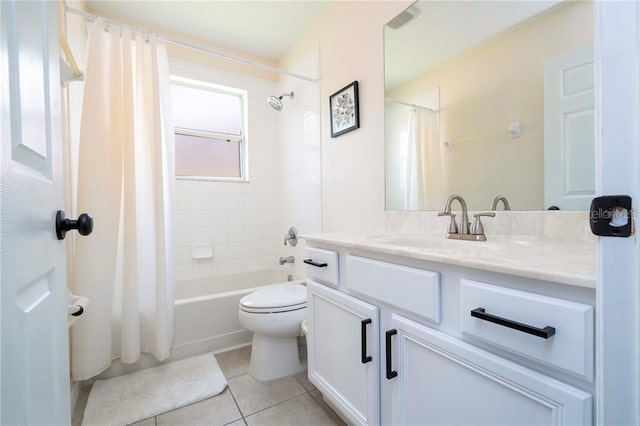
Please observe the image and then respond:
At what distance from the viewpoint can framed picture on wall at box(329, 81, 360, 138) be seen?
1716 millimetres

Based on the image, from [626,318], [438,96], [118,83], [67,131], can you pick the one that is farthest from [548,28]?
[67,131]

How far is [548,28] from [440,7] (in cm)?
51

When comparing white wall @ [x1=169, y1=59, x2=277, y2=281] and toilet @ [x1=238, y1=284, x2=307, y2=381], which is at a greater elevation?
white wall @ [x1=169, y1=59, x2=277, y2=281]

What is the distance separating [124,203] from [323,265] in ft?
4.10

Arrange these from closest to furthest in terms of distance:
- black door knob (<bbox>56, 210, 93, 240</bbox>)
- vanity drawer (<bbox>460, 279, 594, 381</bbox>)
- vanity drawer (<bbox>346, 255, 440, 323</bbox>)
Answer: vanity drawer (<bbox>460, 279, 594, 381</bbox>), black door knob (<bbox>56, 210, 93, 240</bbox>), vanity drawer (<bbox>346, 255, 440, 323</bbox>)

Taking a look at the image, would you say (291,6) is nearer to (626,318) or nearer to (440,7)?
(440,7)

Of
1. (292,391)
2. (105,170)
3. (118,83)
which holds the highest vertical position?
(118,83)

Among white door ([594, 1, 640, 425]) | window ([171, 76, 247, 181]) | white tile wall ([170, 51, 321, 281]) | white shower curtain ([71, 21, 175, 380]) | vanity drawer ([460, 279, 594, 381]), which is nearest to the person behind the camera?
white door ([594, 1, 640, 425])

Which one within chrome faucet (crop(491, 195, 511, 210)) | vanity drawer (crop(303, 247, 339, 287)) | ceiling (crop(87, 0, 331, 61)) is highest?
ceiling (crop(87, 0, 331, 61))

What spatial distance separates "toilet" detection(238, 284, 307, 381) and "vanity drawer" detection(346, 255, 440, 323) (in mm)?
631

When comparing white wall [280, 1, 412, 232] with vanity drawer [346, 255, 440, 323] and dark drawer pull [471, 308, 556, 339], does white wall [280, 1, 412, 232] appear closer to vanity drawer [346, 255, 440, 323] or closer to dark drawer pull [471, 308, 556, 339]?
vanity drawer [346, 255, 440, 323]

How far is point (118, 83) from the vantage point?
161 cm

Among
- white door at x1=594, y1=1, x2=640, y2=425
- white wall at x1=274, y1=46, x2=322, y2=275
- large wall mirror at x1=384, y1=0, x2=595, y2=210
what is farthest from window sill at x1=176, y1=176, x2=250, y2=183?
white door at x1=594, y1=1, x2=640, y2=425

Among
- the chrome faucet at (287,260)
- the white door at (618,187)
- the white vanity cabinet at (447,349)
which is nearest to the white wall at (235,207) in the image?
the chrome faucet at (287,260)
